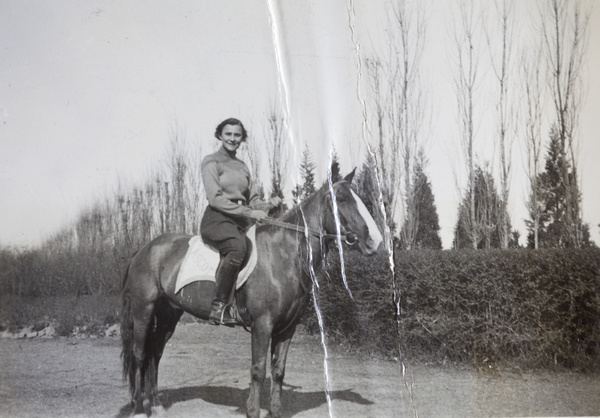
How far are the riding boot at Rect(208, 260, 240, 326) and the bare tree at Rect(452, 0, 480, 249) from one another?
2.64 m

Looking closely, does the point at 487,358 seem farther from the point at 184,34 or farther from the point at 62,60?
the point at 62,60

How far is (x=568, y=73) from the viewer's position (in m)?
5.54

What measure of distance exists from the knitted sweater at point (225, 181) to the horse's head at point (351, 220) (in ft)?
2.05

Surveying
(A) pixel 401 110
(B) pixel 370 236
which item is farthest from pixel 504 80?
(B) pixel 370 236

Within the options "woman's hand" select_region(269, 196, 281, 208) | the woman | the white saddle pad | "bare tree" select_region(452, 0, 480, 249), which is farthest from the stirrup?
"bare tree" select_region(452, 0, 480, 249)

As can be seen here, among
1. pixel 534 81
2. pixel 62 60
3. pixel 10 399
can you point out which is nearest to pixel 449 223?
pixel 534 81

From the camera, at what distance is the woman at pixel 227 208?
4.04 meters

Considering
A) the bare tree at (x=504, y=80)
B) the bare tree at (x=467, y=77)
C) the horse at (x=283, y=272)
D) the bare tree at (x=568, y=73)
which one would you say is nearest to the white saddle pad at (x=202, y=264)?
the horse at (x=283, y=272)

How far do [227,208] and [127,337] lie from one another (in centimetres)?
132

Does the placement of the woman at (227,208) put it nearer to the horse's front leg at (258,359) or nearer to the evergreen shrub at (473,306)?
the horse's front leg at (258,359)

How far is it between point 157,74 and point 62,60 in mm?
795

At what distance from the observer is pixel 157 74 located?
4809mm

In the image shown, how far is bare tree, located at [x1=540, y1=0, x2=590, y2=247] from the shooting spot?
550cm

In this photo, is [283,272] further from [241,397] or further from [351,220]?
[241,397]
